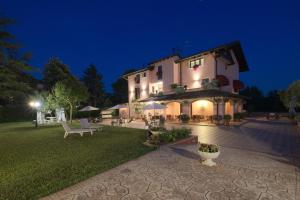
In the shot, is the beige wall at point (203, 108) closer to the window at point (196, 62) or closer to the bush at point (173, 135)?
the window at point (196, 62)

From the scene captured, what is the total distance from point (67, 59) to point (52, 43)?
2215cm

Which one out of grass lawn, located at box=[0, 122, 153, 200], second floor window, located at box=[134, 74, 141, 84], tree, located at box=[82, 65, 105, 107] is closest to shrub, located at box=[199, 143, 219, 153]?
grass lawn, located at box=[0, 122, 153, 200]

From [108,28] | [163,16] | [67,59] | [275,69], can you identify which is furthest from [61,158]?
[275,69]

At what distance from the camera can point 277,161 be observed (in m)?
5.97

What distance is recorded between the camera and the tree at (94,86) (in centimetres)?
4647

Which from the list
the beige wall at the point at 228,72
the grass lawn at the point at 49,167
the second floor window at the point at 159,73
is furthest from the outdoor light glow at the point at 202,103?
the grass lawn at the point at 49,167

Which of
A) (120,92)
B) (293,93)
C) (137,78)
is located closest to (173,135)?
(293,93)

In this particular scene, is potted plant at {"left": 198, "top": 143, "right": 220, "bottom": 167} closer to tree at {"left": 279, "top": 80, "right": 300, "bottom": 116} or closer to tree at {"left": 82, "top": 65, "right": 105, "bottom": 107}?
tree at {"left": 279, "top": 80, "right": 300, "bottom": 116}

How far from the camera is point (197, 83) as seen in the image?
2352 cm

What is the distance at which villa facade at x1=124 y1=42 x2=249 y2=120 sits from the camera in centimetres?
2055

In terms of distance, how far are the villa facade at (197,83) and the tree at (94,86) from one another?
18661mm

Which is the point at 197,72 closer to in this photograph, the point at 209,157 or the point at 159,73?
the point at 159,73

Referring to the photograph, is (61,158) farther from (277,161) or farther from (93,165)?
(277,161)

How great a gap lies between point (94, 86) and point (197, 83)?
32338mm
